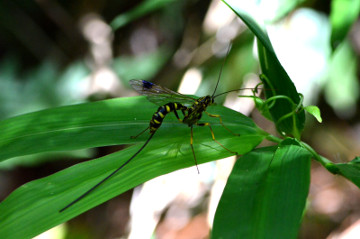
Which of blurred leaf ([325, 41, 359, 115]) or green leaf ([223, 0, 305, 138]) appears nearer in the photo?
green leaf ([223, 0, 305, 138])

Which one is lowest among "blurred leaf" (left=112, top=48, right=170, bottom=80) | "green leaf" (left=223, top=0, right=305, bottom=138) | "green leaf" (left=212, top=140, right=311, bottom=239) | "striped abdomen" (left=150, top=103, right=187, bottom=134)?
"green leaf" (left=212, top=140, right=311, bottom=239)

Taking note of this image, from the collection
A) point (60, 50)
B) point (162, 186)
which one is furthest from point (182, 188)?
point (60, 50)

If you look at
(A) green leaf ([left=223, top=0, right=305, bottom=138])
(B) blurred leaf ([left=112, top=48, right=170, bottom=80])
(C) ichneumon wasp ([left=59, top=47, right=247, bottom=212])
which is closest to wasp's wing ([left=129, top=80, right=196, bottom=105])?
(C) ichneumon wasp ([left=59, top=47, right=247, bottom=212])

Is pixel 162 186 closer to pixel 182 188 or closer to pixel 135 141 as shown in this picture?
pixel 182 188

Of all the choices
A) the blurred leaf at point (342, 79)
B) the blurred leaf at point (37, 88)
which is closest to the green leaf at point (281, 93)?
the blurred leaf at point (342, 79)

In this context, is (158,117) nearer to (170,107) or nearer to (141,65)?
(170,107)

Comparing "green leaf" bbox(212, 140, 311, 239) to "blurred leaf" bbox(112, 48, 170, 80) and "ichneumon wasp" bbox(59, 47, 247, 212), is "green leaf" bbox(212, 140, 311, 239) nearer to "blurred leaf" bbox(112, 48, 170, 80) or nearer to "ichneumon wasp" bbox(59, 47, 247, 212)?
"ichneumon wasp" bbox(59, 47, 247, 212)
